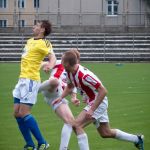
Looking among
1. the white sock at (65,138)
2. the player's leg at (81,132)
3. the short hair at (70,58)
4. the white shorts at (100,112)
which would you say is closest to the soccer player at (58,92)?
the white sock at (65,138)

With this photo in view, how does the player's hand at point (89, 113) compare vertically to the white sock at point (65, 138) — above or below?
above

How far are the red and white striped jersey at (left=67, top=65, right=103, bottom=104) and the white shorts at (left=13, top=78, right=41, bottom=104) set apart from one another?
840 mm

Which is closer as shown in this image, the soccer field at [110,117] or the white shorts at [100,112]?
the white shorts at [100,112]

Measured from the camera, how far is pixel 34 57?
1015 centimetres

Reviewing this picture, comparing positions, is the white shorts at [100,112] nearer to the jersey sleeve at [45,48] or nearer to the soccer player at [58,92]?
the soccer player at [58,92]

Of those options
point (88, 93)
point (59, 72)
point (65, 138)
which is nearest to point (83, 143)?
point (65, 138)

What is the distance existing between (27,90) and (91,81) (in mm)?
1311

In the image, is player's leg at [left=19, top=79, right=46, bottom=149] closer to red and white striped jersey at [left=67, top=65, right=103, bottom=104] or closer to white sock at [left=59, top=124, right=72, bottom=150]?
white sock at [left=59, top=124, right=72, bottom=150]

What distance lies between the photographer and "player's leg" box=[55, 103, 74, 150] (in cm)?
954

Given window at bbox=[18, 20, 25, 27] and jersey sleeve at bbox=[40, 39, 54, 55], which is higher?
window at bbox=[18, 20, 25, 27]

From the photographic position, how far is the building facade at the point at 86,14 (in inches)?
2164

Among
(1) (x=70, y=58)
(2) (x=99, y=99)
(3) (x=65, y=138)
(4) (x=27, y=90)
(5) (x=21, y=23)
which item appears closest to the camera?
(2) (x=99, y=99)

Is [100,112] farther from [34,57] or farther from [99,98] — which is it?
[34,57]

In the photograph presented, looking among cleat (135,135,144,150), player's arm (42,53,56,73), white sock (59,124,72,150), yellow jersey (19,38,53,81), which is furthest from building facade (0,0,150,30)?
white sock (59,124,72,150)
